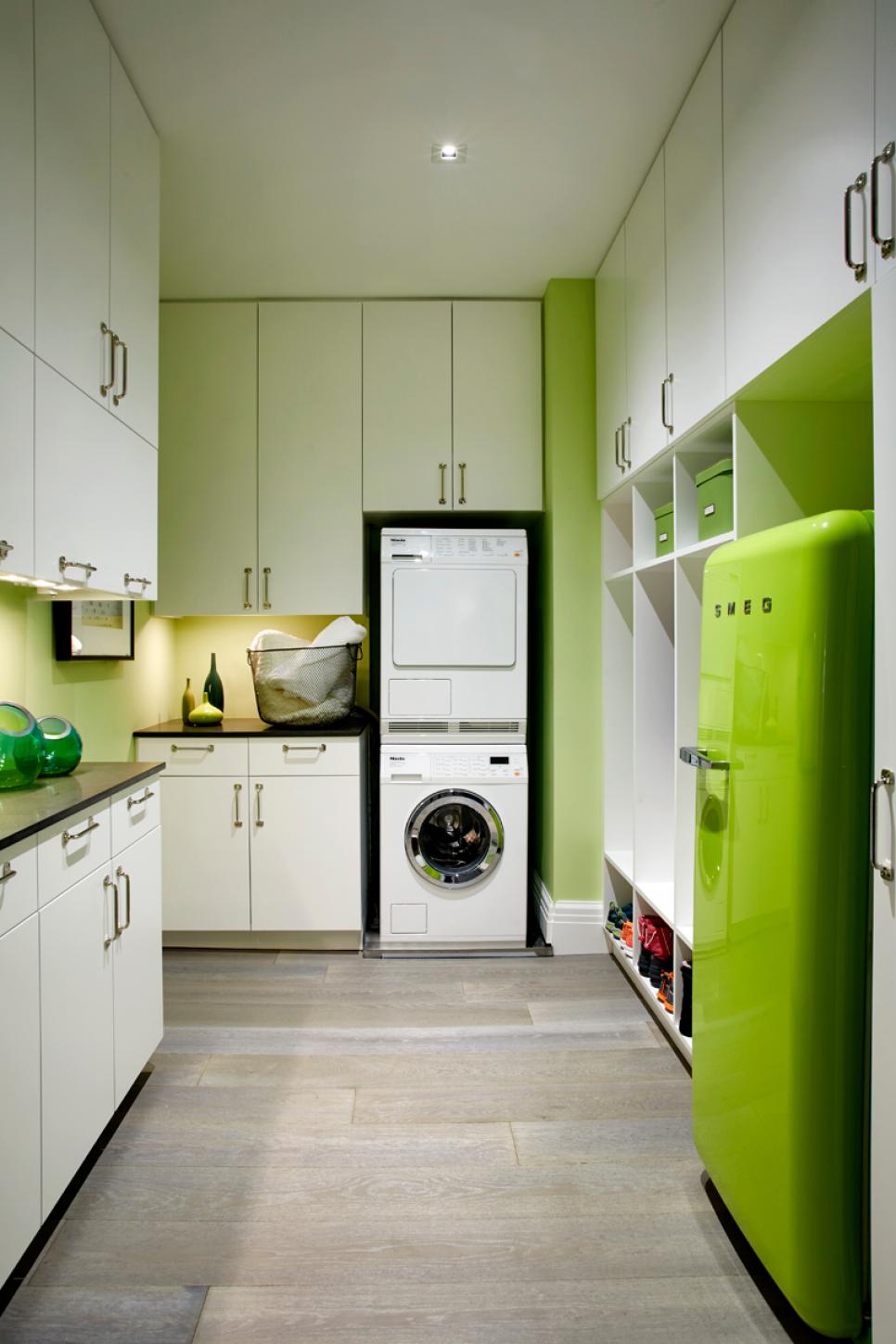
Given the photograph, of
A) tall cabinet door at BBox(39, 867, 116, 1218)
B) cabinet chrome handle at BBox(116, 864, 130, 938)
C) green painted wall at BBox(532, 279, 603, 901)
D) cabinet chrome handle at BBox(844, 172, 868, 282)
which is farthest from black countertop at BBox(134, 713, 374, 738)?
cabinet chrome handle at BBox(844, 172, 868, 282)

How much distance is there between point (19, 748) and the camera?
1817mm

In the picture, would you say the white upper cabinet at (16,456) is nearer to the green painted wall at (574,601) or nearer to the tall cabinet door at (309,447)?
the tall cabinet door at (309,447)

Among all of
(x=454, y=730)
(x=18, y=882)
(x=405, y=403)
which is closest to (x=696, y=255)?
(x=405, y=403)

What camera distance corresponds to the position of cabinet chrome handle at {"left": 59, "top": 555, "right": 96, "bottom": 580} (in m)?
1.81

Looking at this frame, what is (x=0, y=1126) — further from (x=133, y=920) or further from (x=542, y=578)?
(x=542, y=578)

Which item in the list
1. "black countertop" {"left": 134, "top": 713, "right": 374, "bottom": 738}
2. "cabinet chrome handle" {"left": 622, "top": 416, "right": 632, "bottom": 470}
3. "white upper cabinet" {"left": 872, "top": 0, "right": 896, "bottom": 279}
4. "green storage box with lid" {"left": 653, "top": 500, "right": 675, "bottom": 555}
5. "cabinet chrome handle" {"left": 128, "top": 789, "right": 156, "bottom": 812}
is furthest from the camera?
"black countertop" {"left": 134, "top": 713, "right": 374, "bottom": 738}

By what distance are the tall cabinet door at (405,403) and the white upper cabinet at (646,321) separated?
0.89 metres

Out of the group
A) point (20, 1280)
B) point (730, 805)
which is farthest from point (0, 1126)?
point (730, 805)

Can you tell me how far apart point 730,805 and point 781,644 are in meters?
0.37

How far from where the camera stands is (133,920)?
2.04 meters

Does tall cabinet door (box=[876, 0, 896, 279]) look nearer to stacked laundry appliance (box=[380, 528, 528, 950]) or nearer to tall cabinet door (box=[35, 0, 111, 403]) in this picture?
tall cabinet door (box=[35, 0, 111, 403])

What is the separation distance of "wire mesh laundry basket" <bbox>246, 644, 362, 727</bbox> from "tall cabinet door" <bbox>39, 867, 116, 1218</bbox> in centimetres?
146

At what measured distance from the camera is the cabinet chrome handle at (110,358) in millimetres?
2008

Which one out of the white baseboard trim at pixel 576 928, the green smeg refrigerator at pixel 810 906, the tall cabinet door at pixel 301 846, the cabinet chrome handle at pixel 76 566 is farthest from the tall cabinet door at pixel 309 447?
the green smeg refrigerator at pixel 810 906
